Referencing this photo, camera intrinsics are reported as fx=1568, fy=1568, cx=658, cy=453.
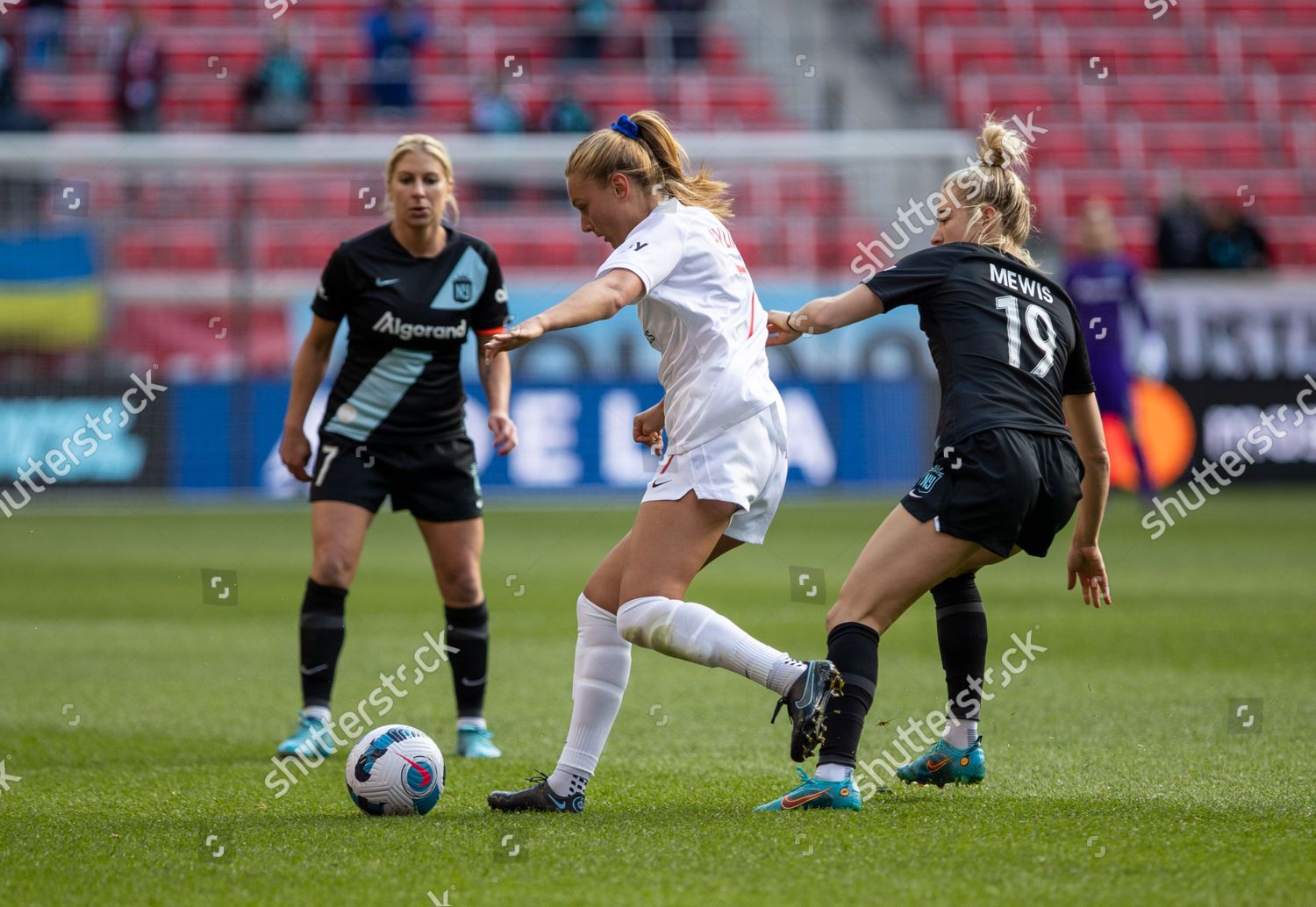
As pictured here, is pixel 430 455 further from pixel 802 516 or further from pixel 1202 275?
pixel 1202 275

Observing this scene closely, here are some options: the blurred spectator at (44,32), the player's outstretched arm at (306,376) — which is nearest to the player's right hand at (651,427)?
the player's outstretched arm at (306,376)

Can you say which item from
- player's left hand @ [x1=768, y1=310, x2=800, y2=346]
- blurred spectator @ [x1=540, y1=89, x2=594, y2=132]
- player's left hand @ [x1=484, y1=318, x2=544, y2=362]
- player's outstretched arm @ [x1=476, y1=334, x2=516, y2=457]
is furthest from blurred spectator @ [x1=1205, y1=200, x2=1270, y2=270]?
player's left hand @ [x1=484, y1=318, x2=544, y2=362]

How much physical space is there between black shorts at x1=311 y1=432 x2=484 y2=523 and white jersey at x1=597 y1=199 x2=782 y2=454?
5.20ft

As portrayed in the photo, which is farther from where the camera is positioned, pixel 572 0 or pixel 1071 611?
pixel 572 0

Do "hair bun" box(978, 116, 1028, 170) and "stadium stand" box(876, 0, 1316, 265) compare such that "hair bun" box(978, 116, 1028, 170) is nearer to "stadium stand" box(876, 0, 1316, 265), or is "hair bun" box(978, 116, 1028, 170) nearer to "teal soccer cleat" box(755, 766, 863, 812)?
"teal soccer cleat" box(755, 766, 863, 812)

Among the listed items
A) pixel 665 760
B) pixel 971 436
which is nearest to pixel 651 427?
pixel 971 436

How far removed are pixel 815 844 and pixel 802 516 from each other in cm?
1133

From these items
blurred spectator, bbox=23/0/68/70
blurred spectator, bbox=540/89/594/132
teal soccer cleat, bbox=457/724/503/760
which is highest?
blurred spectator, bbox=23/0/68/70

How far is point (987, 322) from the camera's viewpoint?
14.0 ft

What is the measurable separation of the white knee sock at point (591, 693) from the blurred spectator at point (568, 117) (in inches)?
534

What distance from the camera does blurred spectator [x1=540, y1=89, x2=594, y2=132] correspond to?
57.1 feet

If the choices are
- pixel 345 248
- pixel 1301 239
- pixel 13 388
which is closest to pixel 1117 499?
pixel 1301 239

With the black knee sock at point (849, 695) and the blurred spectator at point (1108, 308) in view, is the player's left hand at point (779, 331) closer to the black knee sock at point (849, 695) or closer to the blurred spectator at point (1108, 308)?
the black knee sock at point (849, 695)

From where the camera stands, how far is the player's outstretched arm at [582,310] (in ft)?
11.6
